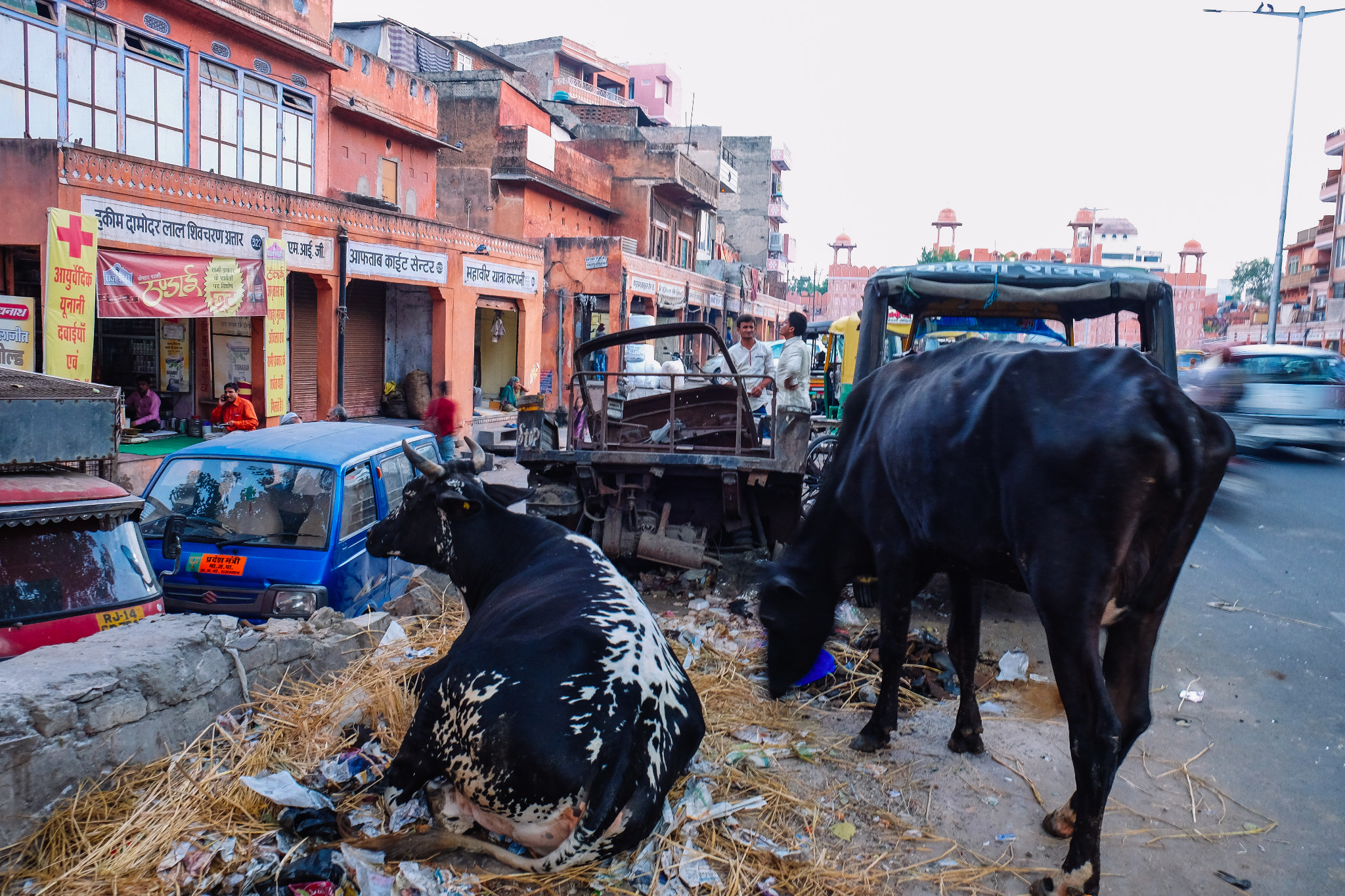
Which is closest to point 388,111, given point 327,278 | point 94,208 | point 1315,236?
point 327,278

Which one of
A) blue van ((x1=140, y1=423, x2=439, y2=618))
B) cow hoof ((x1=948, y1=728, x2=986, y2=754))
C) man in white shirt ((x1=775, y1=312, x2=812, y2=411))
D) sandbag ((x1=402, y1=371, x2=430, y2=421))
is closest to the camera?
cow hoof ((x1=948, y1=728, x2=986, y2=754))

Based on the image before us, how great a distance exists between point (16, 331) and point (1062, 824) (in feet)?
38.8

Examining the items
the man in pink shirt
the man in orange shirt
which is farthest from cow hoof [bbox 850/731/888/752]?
the man in pink shirt

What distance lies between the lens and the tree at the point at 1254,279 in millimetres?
70500

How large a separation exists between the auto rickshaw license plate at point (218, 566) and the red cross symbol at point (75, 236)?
719 centimetres

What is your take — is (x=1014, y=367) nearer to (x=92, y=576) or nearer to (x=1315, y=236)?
(x=92, y=576)

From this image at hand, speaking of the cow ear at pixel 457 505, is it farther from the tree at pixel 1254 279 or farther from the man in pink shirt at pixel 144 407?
the tree at pixel 1254 279

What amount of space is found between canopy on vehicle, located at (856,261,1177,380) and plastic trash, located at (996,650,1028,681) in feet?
7.03

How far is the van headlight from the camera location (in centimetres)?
536

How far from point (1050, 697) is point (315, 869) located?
3.86 m

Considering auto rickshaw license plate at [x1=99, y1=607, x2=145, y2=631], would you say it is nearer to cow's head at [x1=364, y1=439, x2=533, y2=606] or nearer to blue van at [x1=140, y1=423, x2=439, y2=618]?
blue van at [x1=140, y1=423, x2=439, y2=618]

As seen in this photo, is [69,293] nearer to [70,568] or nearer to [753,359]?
[70,568]

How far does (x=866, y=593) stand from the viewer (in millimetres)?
6258

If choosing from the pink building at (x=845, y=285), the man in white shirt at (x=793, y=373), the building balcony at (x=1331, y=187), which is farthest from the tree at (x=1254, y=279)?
the man in white shirt at (x=793, y=373)
